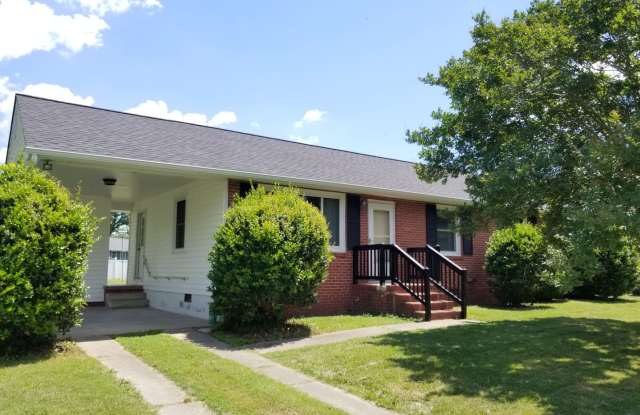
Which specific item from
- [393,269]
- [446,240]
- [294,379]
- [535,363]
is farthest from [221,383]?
[446,240]

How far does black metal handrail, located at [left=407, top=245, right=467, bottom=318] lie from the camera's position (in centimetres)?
1069

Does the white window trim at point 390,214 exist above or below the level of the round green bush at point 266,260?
above

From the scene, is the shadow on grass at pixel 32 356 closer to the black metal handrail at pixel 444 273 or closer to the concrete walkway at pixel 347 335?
the concrete walkway at pixel 347 335

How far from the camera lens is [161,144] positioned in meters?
10.6

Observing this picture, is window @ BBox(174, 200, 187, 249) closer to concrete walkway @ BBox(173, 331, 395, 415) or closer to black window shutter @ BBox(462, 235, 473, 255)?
concrete walkway @ BBox(173, 331, 395, 415)

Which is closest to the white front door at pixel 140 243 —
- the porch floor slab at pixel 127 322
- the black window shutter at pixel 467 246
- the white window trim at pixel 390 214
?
the porch floor slab at pixel 127 322

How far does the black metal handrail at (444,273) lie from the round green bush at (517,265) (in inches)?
63.6

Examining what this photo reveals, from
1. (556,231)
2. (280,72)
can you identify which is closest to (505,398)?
(556,231)

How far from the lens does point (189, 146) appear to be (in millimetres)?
11031

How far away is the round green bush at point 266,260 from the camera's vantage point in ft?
26.0

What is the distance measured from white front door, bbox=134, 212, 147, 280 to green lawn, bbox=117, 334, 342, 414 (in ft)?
25.3

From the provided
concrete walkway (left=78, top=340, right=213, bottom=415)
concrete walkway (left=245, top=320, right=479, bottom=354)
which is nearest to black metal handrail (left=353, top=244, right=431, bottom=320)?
concrete walkway (left=245, top=320, right=479, bottom=354)

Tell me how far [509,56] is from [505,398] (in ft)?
19.3

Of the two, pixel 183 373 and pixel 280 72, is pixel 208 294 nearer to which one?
pixel 183 373
